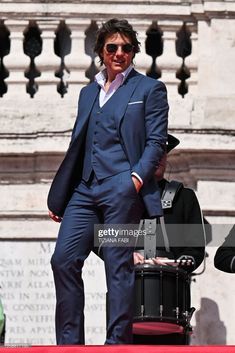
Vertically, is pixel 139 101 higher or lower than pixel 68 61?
lower

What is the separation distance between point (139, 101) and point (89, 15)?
3311mm

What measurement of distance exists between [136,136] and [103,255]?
62 cm

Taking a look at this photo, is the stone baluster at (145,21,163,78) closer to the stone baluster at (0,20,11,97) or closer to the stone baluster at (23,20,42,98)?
the stone baluster at (23,20,42,98)

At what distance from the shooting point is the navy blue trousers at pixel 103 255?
8320 mm

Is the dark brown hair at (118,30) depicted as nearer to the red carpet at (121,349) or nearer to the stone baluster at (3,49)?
the red carpet at (121,349)

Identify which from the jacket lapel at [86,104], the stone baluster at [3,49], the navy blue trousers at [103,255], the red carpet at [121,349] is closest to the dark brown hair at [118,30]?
the jacket lapel at [86,104]

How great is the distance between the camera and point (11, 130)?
454 inches

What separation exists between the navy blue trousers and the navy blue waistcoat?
5 cm

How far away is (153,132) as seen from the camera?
336 inches

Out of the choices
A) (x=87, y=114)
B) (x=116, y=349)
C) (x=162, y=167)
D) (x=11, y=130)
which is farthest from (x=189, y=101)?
(x=116, y=349)

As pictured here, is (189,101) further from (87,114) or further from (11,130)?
(87,114)

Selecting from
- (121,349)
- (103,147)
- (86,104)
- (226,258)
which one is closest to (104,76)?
(86,104)

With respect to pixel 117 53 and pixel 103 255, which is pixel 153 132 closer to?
pixel 117 53

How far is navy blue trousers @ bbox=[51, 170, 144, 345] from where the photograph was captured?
8.32m
